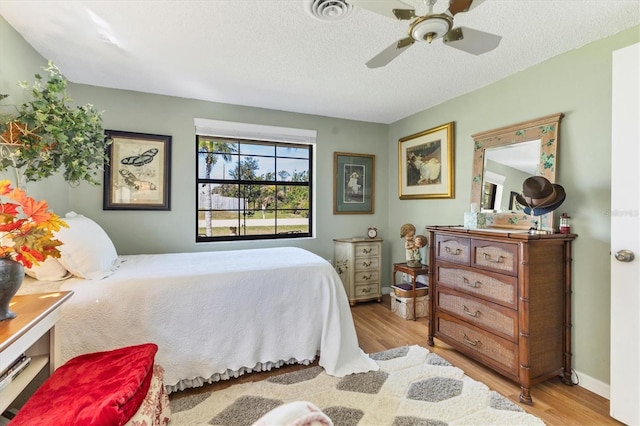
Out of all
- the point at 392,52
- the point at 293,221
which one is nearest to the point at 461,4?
the point at 392,52

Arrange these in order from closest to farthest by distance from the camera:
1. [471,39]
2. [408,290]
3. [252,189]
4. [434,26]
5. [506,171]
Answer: [434,26] < [471,39] < [506,171] < [408,290] < [252,189]

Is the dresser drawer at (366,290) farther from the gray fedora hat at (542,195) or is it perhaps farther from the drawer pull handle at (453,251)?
the gray fedora hat at (542,195)

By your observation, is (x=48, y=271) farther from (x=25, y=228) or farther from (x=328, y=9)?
(x=328, y=9)

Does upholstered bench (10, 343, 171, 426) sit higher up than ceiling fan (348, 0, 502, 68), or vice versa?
ceiling fan (348, 0, 502, 68)

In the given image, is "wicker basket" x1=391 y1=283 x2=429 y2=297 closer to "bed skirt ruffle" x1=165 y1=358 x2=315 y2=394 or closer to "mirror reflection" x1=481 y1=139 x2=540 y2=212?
"mirror reflection" x1=481 y1=139 x2=540 y2=212

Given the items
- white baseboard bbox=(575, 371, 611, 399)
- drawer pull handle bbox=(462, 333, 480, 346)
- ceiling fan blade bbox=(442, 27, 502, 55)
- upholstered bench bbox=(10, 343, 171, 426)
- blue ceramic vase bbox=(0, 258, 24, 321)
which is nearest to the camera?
upholstered bench bbox=(10, 343, 171, 426)

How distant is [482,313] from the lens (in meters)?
2.22

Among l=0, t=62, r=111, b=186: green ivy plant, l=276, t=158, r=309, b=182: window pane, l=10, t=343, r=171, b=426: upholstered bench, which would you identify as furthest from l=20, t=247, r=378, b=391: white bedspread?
l=276, t=158, r=309, b=182: window pane

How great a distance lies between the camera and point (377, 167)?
423cm

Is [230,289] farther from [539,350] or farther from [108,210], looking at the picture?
[539,350]

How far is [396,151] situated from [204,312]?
10.6 feet

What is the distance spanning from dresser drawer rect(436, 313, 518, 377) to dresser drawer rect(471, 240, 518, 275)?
0.50m

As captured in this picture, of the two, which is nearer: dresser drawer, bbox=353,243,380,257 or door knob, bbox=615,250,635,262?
door knob, bbox=615,250,635,262

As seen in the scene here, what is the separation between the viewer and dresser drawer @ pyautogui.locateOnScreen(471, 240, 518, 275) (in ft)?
6.57
